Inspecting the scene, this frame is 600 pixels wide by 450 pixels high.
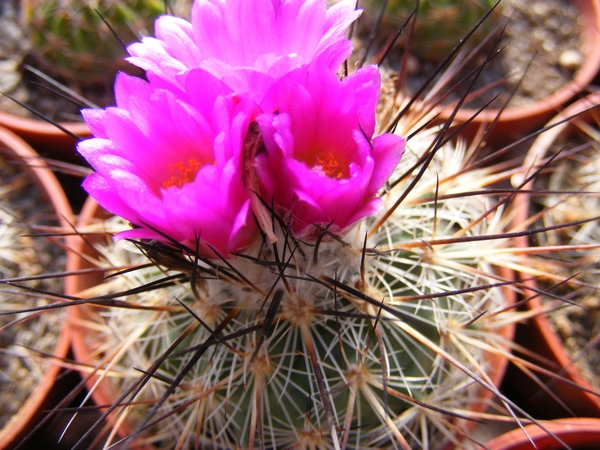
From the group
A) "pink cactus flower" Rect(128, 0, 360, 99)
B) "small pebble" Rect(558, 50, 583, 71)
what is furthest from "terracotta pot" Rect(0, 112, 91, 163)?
"small pebble" Rect(558, 50, 583, 71)

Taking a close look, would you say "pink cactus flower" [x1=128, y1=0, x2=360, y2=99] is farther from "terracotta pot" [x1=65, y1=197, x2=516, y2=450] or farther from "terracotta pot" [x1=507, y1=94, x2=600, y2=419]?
"terracotta pot" [x1=507, y1=94, x2=600, y2=419]

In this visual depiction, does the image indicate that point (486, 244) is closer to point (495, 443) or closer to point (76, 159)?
point (495, 443)

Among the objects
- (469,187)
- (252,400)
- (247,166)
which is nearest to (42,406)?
(252,400)

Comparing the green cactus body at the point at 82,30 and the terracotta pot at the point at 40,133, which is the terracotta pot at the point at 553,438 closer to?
the terracotta pot at the point at 40,133

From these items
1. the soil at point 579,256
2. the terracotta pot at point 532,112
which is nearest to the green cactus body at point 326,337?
the soil at point 579,256

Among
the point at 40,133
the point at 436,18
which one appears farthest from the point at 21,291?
the point at 436,18
